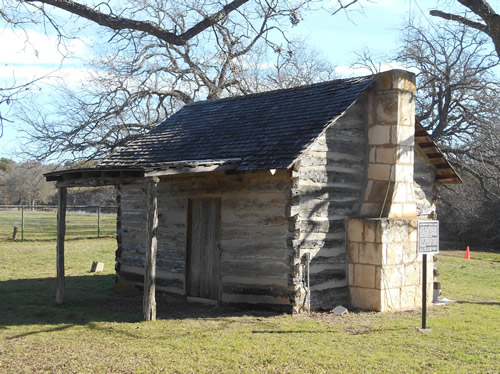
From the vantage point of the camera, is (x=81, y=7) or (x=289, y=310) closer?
(x=81, y=7)

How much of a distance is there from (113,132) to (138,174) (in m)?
14.5

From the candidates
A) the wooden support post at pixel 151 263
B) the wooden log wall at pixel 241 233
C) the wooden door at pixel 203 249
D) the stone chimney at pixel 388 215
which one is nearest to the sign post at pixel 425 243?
the stone chimney at pixel 388 215

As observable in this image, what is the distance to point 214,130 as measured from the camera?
13578mm

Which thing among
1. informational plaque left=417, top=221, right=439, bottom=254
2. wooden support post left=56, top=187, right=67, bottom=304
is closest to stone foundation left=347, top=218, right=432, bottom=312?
informational plaque left=417, top=221, right=439, bottom=254

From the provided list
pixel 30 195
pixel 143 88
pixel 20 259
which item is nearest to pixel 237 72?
pixel 143 88

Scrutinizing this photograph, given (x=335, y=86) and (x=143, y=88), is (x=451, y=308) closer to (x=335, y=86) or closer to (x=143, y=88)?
(x=335, y=86)

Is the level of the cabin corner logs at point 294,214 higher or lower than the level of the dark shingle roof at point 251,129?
lower

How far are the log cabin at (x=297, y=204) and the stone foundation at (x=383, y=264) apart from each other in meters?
0.02

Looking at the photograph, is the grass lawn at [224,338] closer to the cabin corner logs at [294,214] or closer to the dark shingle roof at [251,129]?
the cabin corner logs at [294,214]

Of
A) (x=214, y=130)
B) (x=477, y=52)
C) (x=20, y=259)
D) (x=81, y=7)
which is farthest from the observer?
(x=477, y=52)

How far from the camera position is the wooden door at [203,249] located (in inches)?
472

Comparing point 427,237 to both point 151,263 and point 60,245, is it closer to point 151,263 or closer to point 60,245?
point 151,263

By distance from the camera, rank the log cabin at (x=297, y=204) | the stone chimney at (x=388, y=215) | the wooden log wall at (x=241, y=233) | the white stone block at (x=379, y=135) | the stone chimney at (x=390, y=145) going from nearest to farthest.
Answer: the log cabin at (x=297, y=204) < the wooden log wall at (x=241, y=233) < the stone chimney at (x=388, y=215) < the stone chimney at (x=390, y=145) < the white stone block at (x=379, y=135)

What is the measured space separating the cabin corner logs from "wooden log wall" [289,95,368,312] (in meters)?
0.02
